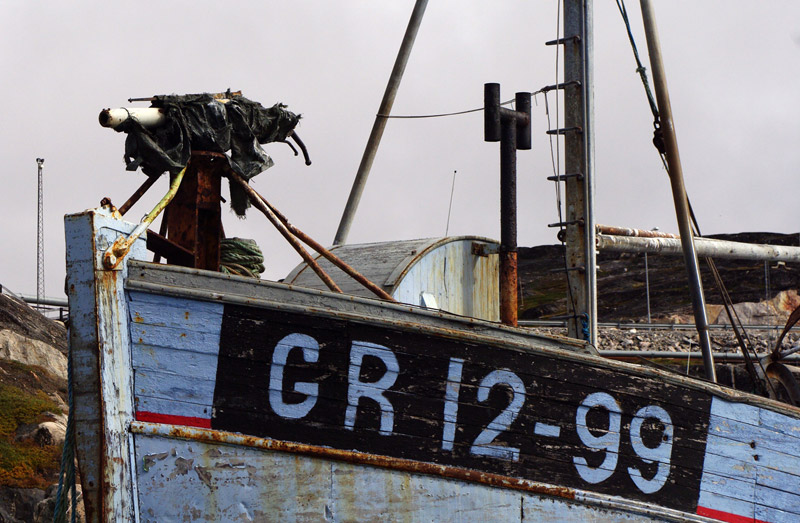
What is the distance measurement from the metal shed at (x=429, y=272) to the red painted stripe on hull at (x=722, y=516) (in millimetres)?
2977

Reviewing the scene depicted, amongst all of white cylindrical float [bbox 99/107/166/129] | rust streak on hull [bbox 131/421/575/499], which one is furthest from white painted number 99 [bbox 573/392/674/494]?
white cylindrical float [bbox 99/107/166/129]

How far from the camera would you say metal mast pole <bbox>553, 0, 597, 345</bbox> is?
342 inches

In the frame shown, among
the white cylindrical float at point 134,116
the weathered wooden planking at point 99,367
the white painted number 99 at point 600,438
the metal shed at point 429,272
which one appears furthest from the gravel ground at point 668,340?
the weathered wooden planking at point 99,367

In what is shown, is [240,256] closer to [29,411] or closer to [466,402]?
[466,402]

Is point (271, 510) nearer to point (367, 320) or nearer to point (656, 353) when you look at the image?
point (367, 320)

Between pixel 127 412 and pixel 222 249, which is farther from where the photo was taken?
pixel 222 249

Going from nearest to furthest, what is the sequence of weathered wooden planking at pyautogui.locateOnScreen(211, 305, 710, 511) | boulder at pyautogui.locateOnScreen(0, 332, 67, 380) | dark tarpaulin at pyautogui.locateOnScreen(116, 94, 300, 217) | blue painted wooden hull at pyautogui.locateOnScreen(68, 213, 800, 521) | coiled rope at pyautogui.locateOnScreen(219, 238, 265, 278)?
blue painted wooden hull at pyautogui.locateOnScreen(68, 213, 800, 521) → weathered wooden planking at pyautogui.locateOnScreen(211, 305, 710, 511) → dark tarpaulin at pyautogui.locateOnScreen(116, 94, 300, 217) → coiled rope at pyautogui.locateOnScreen(219, 238, 265, 278) → boulder at pyautogui.locateOnScreen(0, 332, 67, 380)

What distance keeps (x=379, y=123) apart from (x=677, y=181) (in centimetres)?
385

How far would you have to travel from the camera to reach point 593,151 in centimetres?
888

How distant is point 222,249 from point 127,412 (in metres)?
2.26

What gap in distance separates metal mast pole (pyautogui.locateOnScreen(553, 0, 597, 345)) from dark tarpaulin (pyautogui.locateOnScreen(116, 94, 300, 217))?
10.3ft

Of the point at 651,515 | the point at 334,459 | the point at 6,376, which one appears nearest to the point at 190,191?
the point at 334,459

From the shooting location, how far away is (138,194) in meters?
6.27

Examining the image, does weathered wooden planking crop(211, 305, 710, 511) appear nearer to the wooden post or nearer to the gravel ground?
the wooden post
